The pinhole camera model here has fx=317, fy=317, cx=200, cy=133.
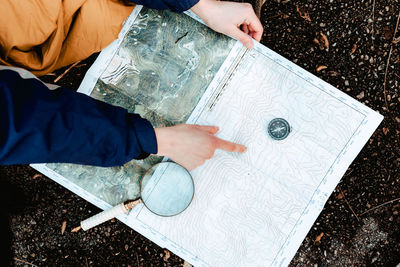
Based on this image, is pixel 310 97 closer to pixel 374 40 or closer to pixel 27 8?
pixel 374 40

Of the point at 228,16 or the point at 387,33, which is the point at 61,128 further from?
the point at 387,33

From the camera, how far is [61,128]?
2.78 feet

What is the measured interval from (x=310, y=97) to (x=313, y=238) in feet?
2.20

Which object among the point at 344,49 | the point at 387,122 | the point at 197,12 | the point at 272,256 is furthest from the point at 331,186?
the point at 197,12

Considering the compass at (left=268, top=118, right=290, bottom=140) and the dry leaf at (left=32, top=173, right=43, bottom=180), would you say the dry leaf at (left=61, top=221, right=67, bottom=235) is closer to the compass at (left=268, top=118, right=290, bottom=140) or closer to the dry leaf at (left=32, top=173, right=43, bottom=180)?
the dry leaf at (left=32, top=173, right=43, bottom=180)

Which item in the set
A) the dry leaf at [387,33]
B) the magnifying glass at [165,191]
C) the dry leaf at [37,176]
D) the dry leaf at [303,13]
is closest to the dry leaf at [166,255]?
the magnifying glass at [165,191]

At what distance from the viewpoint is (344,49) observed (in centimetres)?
144

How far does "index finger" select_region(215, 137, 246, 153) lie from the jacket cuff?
0.81 ft

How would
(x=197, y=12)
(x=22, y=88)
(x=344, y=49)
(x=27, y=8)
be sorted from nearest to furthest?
(x=22, y=88), (x=27, y=8), (x=197, y=12), (x=344, y=49)

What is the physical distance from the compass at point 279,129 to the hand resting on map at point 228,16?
0.31 metres

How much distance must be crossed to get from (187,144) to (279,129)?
37 centimetres

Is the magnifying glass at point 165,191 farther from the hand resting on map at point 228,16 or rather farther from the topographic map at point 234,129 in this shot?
the hand resting on map at point 228,16

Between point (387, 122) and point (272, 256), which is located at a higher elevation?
point (387, 122)

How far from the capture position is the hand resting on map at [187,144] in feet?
3.44
